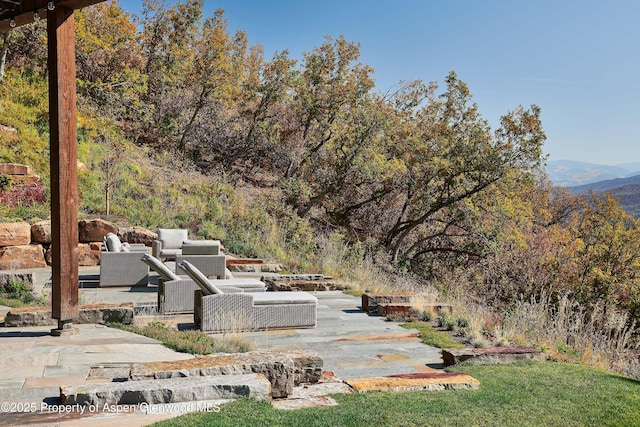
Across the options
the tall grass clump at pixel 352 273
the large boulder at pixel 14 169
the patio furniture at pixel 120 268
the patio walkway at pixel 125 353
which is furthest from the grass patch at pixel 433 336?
the large boulder at pixel 14 169

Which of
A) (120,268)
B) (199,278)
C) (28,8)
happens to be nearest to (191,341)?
(199,278)

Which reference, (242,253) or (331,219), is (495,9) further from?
(331,219)

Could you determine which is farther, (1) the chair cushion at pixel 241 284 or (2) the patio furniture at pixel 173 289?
(1) the chair cushion at pixel 241 284

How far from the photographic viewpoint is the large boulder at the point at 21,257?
9.48 meters

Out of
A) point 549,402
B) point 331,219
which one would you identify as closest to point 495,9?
point 331,219

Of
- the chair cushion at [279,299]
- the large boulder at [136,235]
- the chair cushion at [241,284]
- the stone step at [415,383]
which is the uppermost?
the large boulder at [136,235]

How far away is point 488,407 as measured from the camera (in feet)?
11.9

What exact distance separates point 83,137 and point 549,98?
13.4 meters

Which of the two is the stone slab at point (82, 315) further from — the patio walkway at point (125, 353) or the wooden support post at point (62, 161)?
the wooden support post at point (62, 161)

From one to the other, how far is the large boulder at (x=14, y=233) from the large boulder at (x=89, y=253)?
107cm

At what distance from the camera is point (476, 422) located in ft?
10.9

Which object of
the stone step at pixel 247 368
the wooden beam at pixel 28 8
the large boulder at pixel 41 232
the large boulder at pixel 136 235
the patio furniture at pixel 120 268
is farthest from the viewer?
the large boulder at pixel 136 235

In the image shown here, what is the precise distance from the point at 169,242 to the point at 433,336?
20.6 feet

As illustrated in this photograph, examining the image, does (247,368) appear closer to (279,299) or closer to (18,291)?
(279,299)
